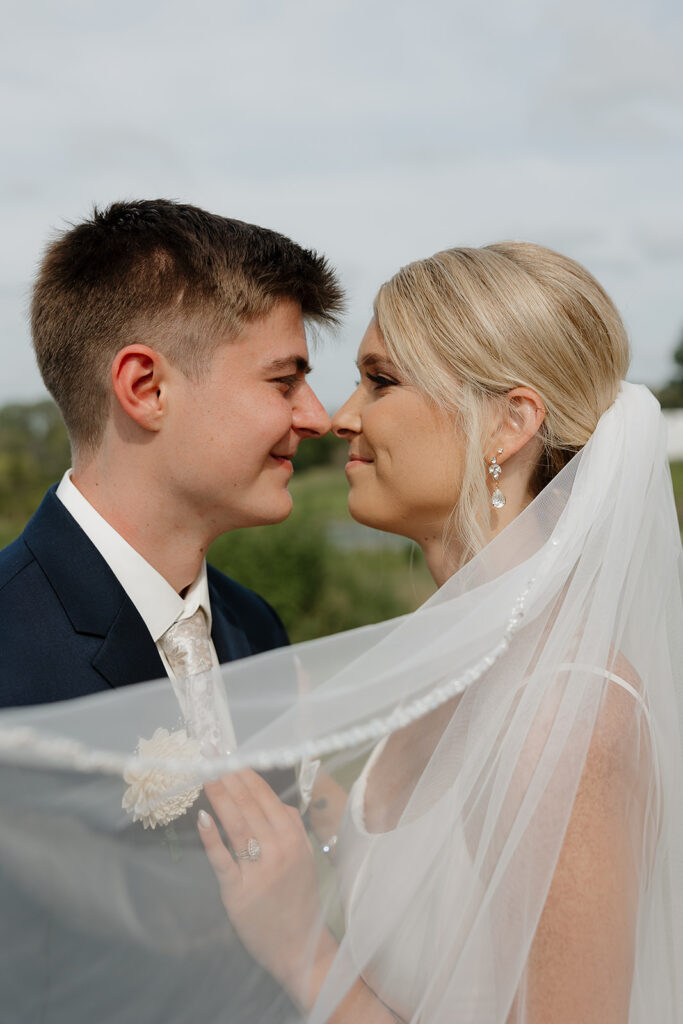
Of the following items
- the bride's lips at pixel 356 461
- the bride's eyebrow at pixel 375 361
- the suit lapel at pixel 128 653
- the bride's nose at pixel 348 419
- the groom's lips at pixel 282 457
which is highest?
the bride's eyebrow at pixel 375 361

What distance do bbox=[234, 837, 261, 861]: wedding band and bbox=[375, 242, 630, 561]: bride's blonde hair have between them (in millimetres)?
1270

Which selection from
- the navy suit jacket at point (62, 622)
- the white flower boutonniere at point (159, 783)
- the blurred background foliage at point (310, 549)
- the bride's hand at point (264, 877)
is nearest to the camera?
the white flower boutonniere at point (159, 783)

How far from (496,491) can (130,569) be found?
1.28 metres

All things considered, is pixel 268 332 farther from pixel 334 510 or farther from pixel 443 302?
pixel 334 510

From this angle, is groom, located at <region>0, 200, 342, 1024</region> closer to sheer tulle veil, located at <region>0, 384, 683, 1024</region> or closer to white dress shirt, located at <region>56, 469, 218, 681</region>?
white dress shirt, located at <region>56, 469, 218, 681</region>

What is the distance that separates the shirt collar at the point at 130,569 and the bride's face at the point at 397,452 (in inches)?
30.6

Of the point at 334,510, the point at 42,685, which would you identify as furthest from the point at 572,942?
the point at 334,510

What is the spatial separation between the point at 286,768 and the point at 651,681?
42.6 inches

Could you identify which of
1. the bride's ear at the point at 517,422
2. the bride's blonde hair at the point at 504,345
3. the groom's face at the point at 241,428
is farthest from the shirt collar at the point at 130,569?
the bride's ear at the point at 517,422

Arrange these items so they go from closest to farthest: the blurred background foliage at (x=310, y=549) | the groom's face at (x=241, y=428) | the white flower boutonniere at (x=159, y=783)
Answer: the white flower boutonniere at (x=159, y=783) → the groom's face at (x=241, y=428) → the blurred background foliage at (x=310, y=549)

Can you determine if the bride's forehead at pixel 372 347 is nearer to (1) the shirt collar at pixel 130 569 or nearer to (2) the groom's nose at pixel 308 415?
(2) the groom's nose at pixel 308 415

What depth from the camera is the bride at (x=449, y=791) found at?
197 cm

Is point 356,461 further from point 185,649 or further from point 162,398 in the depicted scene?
point 185,649

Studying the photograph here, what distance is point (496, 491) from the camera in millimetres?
3057
